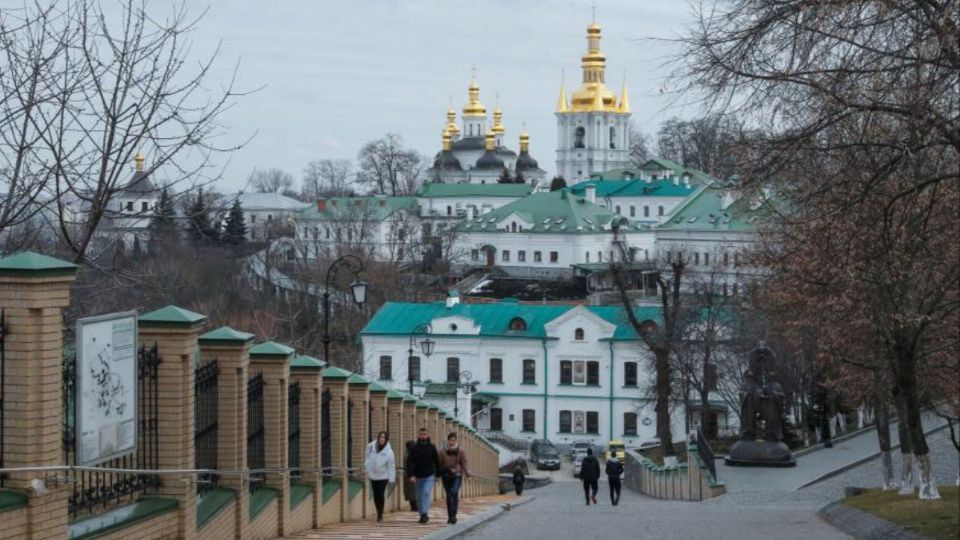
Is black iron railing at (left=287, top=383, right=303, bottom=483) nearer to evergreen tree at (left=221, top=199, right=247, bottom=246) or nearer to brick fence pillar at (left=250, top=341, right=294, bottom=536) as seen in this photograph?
brick fence pillar at (left=250, top=341, right=294, bottom=536)

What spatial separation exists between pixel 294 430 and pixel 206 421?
3.48 m

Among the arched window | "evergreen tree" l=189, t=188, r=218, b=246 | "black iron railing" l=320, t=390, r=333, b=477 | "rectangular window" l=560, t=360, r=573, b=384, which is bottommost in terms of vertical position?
"rectangular window" l=560, t=360, r=573, b=384

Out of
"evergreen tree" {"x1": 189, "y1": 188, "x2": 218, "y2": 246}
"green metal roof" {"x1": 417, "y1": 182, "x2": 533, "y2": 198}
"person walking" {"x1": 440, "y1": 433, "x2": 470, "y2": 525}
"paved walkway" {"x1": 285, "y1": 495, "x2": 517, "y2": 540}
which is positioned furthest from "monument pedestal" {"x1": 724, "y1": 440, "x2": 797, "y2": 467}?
"green metal roof" {"x1": 417, "y1": 182, "x2": 533, "y2": 198}

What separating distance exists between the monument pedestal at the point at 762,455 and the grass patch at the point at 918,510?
12.2 metres

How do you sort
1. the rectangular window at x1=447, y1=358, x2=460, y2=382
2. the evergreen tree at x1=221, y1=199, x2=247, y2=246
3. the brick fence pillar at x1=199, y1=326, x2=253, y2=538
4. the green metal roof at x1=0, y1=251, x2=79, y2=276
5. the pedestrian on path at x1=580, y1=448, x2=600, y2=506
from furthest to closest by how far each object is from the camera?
1. the rectangular window at x1=447, y1=358, x2=460, y2=382
2. the pedestrian on path at x1=580, y1=448, x2=600, y2=506
3. the evergreen tree at x1=221, y1=199, x2=247, y2=246
4. the brick fence pillar at x1=199, y1=326, x2=253, y2=538
5. the green metal roof at x1=0, y1=251, x2=79, y2=276

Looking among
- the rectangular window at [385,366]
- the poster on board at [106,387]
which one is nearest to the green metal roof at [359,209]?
the rectangular window at [385,366]

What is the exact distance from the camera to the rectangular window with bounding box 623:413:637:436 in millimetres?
64438

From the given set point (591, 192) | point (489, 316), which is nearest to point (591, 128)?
point (591, 192)

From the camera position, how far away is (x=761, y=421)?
3709 cm

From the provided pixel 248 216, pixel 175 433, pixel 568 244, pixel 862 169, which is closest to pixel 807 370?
pixel 862 169

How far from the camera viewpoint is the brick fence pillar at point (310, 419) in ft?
52.9

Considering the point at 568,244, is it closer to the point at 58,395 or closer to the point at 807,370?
the point at 807,370

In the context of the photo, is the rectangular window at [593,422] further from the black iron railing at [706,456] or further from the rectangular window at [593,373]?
the black iron railing at [706,456]

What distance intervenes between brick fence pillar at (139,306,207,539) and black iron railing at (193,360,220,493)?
1.80ft
